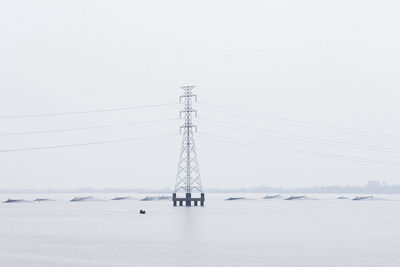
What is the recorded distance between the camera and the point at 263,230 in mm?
94938

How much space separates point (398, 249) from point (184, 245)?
20.5m

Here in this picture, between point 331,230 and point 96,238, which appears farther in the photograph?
point 331,230

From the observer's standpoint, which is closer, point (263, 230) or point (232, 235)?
point (232, 235)

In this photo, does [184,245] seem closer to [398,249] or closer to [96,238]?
[96,238]

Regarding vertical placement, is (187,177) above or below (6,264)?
above

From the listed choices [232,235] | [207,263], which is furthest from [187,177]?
[207,263]

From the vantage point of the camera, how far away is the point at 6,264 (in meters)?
54.2

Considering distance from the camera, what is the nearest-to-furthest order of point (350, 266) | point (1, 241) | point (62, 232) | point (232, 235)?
1. point (350, 266)
2. point (1, 241)
3. point (232, 235)
4. point (62, 232)

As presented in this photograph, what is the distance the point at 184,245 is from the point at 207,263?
1561 centimetres

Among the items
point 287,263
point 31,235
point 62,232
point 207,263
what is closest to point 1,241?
point 31,235

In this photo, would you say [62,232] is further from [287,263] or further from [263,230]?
[287,263]

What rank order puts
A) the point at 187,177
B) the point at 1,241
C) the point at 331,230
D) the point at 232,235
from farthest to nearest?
1. the point at 187,177
2. the point at 331,230
3. the point at 232,235
4. the point at 1,241

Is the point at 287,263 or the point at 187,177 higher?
the point at 187,177

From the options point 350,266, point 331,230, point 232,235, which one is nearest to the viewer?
point 350,266
